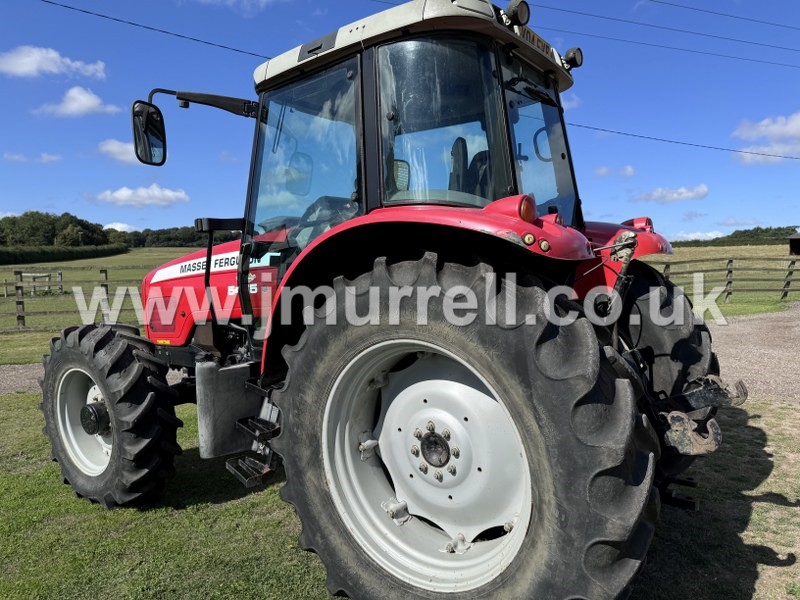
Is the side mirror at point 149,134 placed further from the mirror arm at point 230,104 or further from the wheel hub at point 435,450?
the wheel hub at point 435,450

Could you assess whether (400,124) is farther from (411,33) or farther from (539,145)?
(539,145)

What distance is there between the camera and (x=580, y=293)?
3168mm

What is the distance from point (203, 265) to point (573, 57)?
8.83 feet

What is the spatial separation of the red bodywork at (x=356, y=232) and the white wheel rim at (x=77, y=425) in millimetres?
589

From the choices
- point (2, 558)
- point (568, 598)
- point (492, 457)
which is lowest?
point (2, 558)

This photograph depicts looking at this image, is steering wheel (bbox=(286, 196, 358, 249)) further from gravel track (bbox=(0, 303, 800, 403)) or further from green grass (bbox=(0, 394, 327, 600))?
gravel track (bbox=(0, 303, 800, 403))

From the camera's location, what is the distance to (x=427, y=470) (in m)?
2.47

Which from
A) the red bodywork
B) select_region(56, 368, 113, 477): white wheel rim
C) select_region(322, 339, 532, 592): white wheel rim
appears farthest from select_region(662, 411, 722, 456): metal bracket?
select_region(56, 368, 113, 477): white wheel rim

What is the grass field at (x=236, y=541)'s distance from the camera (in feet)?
8.81

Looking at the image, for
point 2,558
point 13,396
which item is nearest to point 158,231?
point 13,396

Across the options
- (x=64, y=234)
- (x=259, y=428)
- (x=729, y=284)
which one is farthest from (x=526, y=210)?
(x=64, y=234)

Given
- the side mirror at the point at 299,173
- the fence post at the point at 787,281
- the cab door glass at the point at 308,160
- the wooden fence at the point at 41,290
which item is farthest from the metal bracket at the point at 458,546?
the fence post at the point at 787,281

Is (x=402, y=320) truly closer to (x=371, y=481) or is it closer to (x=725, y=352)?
(x=371, y=481)

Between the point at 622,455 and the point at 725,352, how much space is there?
8.24 metres
